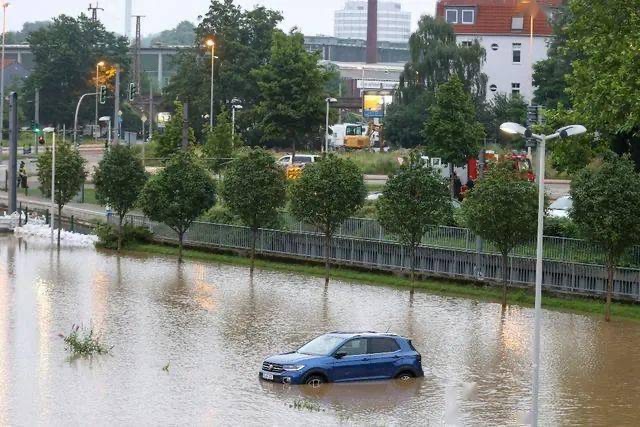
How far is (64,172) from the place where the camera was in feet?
203

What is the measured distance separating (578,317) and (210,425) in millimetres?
20037

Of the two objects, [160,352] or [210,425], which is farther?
[160,352]

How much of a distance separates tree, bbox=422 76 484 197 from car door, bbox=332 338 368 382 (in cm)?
4304

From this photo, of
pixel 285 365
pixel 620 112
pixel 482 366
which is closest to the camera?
pixel 285 365

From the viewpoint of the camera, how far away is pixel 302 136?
92062 millimetres

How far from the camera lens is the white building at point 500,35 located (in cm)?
10631

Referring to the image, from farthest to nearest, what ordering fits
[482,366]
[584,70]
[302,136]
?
1. [302,136]
2. [584,70]
3. [482,366]

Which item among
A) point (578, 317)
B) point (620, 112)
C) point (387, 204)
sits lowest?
point (578, 317)

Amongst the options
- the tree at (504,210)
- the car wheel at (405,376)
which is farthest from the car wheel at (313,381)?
the tree at (504,210)

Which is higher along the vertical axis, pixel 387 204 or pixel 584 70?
pixel 584 70

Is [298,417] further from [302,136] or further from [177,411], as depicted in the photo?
[302,136]

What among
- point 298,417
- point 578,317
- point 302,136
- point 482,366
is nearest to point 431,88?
point 302,136

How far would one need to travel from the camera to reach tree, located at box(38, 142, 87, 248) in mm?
61906

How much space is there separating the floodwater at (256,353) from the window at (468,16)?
200ft
